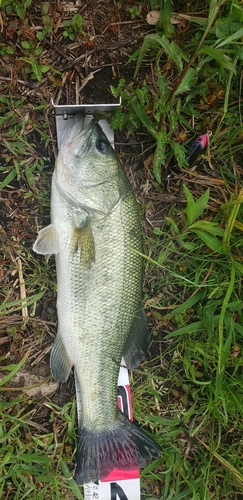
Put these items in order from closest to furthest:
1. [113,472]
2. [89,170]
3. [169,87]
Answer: [89,170] → [113,472] → [169,87]

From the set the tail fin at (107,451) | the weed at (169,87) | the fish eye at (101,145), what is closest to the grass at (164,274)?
the weed at (169,87)

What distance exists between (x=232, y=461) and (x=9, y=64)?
9.54 feet

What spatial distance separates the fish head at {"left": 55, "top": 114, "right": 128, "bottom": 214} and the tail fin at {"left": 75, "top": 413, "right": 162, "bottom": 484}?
1287mm

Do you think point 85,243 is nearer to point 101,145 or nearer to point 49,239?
point 49,239

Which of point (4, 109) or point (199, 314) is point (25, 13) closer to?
point (4, 109)

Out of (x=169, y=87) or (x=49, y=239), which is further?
(x=169, y=87)

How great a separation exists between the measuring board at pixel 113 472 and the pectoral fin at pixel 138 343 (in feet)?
0.25

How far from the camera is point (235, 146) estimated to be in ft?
9.26

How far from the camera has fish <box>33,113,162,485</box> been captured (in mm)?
2344

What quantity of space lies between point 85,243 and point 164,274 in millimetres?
709

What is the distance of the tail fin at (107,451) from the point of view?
8.25ft

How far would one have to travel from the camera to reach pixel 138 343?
104 inches

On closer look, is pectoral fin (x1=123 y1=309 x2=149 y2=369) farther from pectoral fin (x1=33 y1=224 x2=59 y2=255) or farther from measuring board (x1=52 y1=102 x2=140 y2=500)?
pectoral fin (x1=33 y1=224 x2=59 y2=255)

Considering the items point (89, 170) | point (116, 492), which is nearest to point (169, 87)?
point (89, 170)
